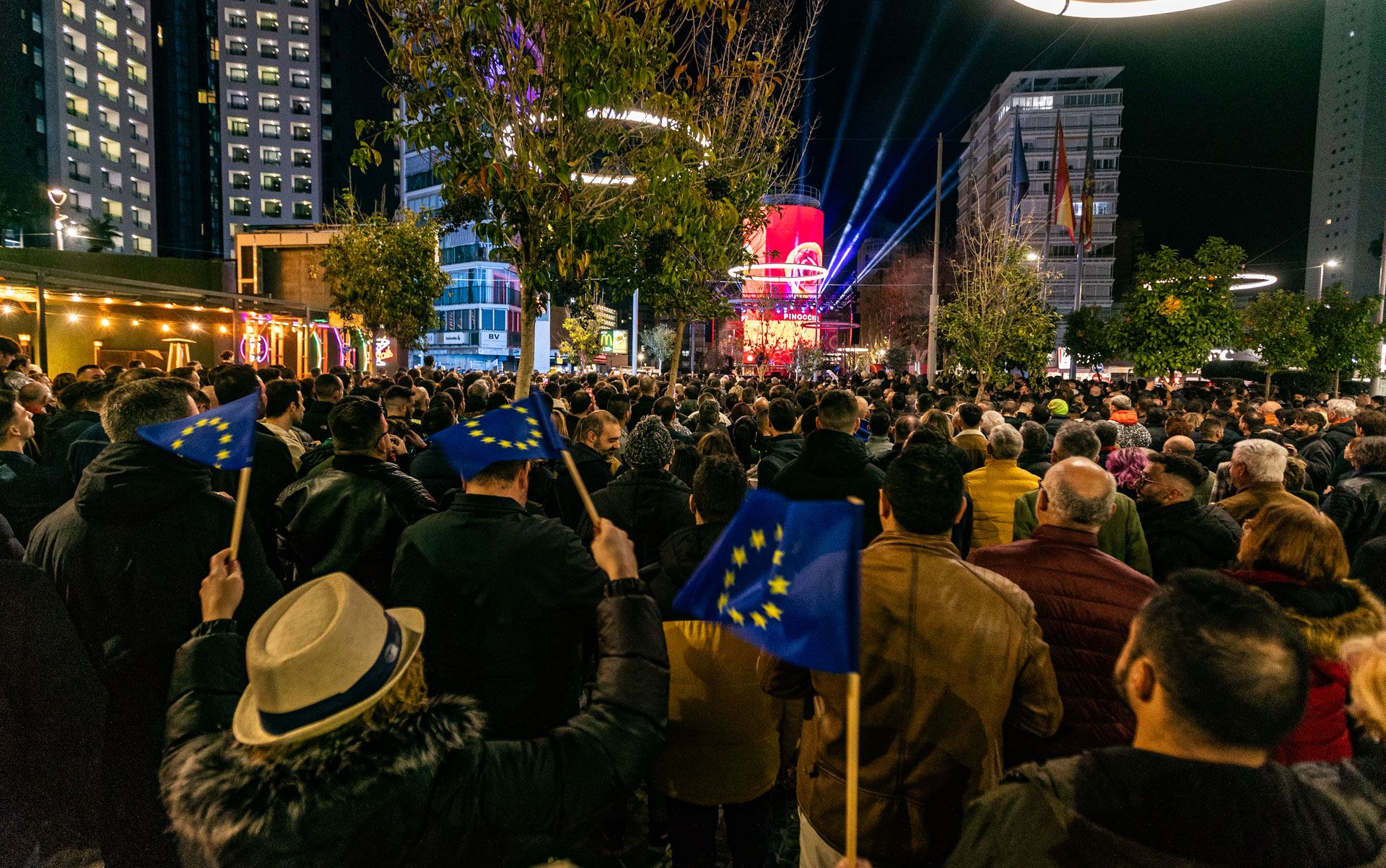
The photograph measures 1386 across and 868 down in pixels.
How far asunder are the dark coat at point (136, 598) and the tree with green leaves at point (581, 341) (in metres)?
34.5

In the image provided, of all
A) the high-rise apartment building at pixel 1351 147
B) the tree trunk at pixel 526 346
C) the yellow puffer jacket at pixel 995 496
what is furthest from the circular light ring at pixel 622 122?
the high-rise apartment building at pixel 1351 147

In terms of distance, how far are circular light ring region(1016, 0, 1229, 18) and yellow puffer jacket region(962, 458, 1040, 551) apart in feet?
11.0

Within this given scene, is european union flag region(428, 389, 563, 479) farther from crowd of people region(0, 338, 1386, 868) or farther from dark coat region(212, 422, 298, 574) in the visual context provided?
dark coat region(212, 422, 298, 574)

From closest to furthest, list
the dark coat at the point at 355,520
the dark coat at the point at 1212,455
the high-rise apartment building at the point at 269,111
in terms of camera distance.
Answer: the dark coat at the point at 355,520, the dark coat at the point at 1212,455, the high-rise apartment building at the point at 269,111

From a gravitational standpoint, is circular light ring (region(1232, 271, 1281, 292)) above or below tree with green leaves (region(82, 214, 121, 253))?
below

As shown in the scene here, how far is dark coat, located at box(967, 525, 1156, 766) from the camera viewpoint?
105 inches

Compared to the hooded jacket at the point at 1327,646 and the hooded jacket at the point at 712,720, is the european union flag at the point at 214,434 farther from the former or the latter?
the hooded jacket at the point at 1327,646

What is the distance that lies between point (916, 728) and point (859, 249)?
10519 centimetres

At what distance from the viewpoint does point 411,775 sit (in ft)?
4.97

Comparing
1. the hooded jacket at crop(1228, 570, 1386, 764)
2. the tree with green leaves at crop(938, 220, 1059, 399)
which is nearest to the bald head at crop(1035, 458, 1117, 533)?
the hooded jacket at crop(1228, 570, 1386, 764)

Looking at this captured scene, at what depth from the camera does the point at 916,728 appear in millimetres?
2244

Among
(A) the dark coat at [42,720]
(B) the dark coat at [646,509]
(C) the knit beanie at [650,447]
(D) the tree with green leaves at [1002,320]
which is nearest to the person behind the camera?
(A) the dark coat at [42,720]

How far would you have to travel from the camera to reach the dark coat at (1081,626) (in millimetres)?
2662

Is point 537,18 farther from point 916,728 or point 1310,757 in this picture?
point 1310,757
